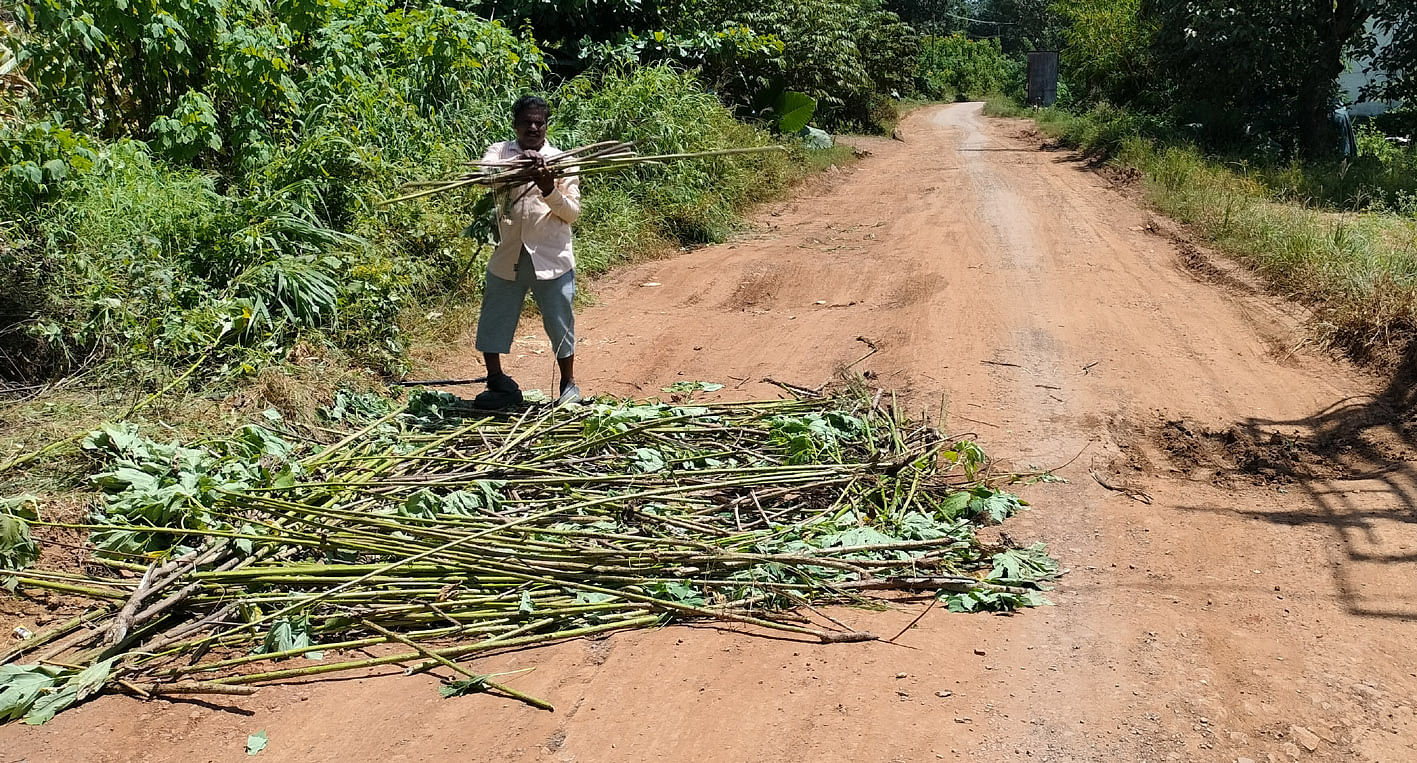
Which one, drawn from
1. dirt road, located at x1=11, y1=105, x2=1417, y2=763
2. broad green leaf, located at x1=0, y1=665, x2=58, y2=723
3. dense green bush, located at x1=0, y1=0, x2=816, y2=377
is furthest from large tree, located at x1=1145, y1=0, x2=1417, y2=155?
broad green leaf, located at x1=0, y1=665, x2=58, y2=723

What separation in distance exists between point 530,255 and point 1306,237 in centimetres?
648

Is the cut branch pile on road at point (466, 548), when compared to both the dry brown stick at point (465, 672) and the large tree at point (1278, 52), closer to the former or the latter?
the dry brown stick at point (465, 672)

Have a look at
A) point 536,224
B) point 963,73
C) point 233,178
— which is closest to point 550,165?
point 536,224

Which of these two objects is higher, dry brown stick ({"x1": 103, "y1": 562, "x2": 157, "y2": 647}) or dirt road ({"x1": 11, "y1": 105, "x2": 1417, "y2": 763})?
dry brown stick ({"x1": 103, "y1": 562, "x2": 157, "y2": 647})

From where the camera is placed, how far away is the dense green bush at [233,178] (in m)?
5.04

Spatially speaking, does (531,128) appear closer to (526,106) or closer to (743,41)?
(526,106)

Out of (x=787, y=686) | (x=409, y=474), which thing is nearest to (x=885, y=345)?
(x=409, y=474)

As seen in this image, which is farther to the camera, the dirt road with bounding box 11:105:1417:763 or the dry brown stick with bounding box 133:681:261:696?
the dry brown stick with bounding box 133:681:261:696

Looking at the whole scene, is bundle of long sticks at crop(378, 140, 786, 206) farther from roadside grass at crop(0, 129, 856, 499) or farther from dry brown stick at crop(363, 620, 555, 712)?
dry brown stick at crop(363, 620, 555, 712)

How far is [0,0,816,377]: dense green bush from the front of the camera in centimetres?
504

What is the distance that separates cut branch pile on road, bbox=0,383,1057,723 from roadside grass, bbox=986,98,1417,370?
3525 millimetres

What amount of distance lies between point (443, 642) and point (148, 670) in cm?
79

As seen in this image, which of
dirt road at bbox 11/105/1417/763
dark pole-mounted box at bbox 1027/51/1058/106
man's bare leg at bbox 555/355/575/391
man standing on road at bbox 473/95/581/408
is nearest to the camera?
dirt road at bbox 11/105/1417/763

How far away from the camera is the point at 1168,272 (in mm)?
8797
